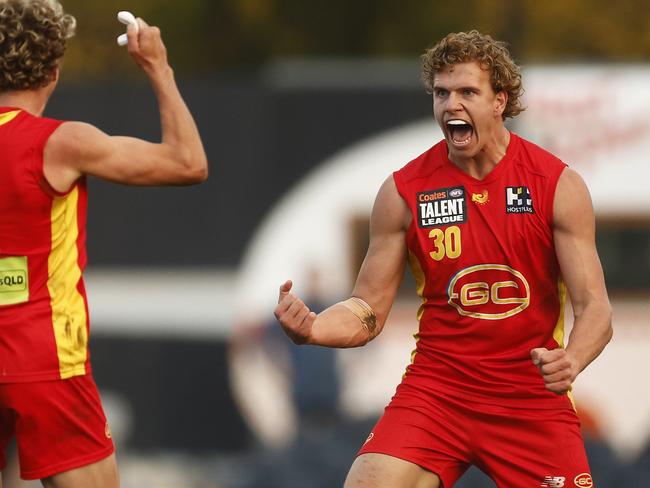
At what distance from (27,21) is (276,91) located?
10211 millimetres

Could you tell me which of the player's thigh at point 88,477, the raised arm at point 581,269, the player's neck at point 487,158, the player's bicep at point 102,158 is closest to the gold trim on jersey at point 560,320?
the raised arm at point 581,269

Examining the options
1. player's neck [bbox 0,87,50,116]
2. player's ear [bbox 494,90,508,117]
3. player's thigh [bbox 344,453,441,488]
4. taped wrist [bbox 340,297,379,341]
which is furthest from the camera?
taped wrist [bbox 340,297,379,341]

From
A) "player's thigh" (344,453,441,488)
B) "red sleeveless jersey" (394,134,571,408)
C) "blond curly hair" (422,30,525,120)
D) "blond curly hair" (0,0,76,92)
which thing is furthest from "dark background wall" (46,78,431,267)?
"blond curly hair" (0,0,76,92)

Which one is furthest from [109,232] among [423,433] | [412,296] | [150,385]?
[423,433]

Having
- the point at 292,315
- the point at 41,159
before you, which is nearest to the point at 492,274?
the point at 292,315

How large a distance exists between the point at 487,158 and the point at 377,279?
0.76 m

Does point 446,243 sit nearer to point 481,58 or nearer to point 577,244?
point 577,244

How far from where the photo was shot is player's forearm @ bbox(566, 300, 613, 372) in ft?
19.8

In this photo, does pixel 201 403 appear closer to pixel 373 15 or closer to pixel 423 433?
pixel 373 15

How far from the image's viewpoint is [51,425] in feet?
18.9

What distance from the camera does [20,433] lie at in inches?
228

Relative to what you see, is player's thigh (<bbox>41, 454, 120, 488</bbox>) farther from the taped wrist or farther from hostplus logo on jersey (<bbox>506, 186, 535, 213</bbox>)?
hostplus logo on jersey (<bbox>506, 186, 535, 213</bbox>)

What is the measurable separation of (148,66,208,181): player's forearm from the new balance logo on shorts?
2.02 meters

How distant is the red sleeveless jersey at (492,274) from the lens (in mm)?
6246
